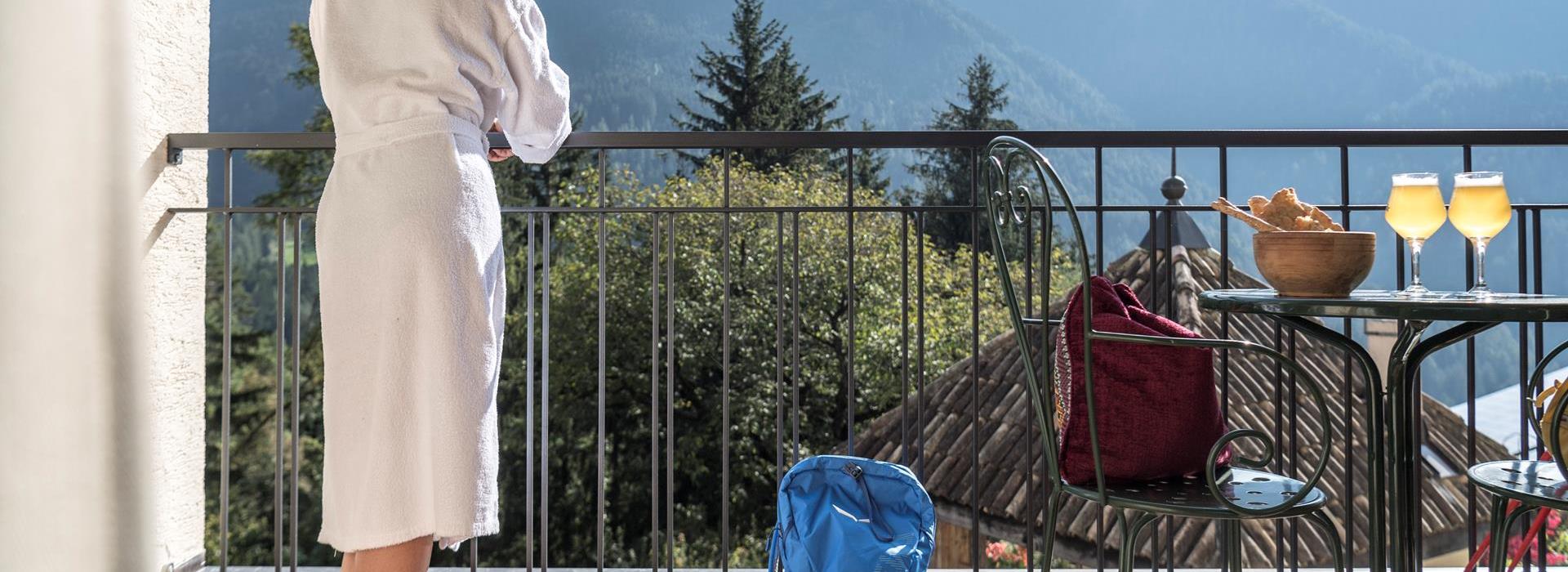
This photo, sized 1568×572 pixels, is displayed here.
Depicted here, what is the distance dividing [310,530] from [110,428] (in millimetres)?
12871

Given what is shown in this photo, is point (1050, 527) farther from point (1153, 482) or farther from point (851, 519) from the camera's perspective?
point (851, 519)

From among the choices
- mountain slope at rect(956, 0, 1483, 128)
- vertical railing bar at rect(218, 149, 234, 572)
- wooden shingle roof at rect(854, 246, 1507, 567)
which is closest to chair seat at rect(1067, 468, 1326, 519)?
vertical railing bar at rect(218, 149, 234, 572)

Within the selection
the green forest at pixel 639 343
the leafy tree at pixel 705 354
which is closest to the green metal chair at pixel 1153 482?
the green forest at pixel 639 343

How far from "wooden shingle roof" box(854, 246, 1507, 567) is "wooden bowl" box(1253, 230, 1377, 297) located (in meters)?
6.30

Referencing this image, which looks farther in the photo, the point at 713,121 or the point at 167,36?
the point at 713,121

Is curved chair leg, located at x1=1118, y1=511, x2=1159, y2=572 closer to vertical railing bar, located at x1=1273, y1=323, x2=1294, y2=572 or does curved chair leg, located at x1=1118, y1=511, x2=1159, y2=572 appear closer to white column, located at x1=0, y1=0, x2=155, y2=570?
vertical railing bar, located at x1=1273, y1=323, x2=1294, y2=572

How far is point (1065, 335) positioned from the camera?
4.45 ft

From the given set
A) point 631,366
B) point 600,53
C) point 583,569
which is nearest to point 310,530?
point 631,366

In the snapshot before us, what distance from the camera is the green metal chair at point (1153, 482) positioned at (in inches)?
48.6

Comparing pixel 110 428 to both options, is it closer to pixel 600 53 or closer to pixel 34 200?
pixel 34 200

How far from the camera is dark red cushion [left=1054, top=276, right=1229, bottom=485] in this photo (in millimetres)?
1342

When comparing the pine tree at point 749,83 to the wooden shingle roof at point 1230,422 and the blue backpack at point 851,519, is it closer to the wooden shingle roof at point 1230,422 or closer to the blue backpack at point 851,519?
the wooden shingle roof at point 1230,422

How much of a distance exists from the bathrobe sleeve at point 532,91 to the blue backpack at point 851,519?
0.68m

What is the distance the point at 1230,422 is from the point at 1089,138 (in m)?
7.18
